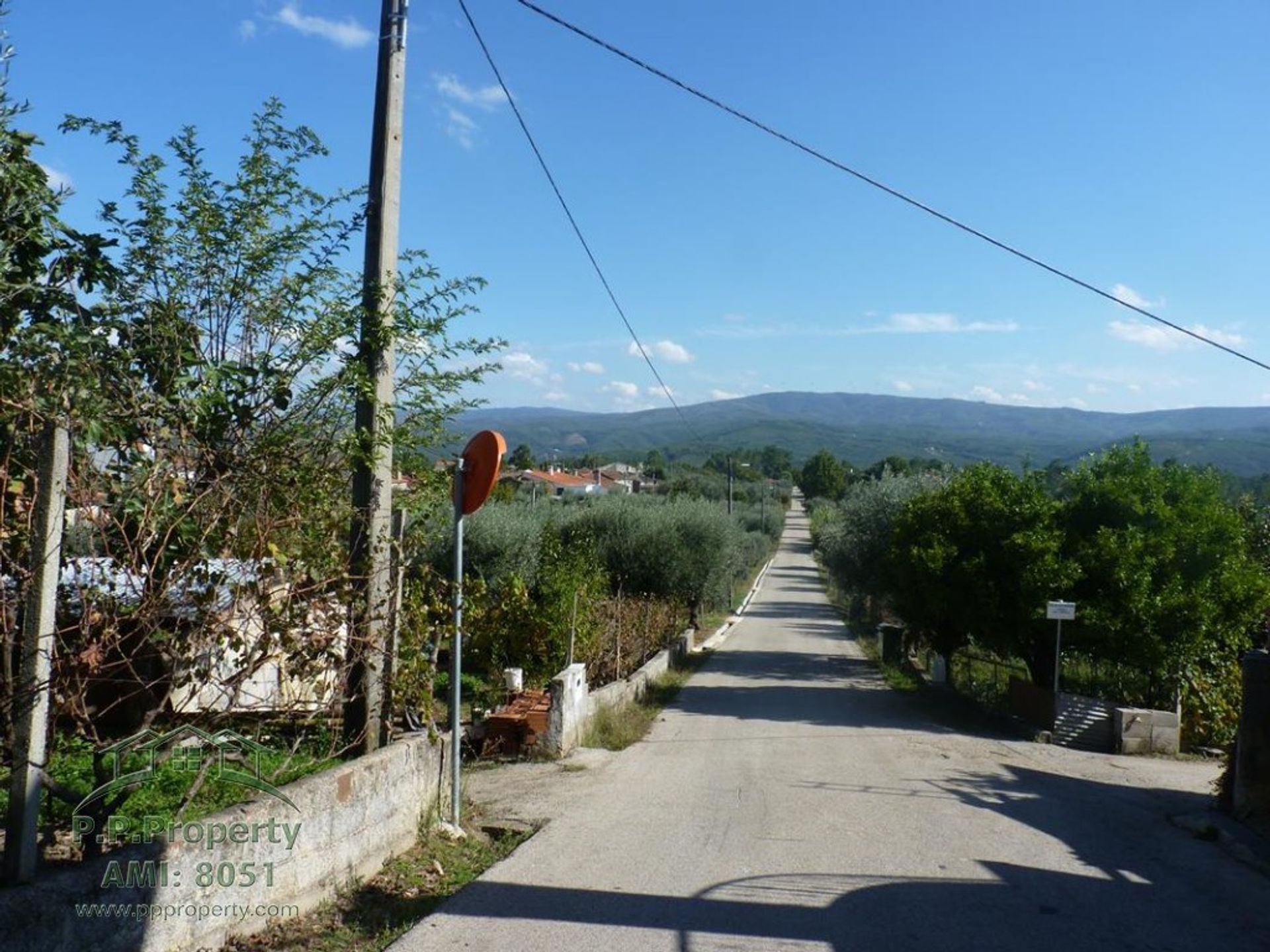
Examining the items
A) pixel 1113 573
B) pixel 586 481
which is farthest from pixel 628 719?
pixel 586 481

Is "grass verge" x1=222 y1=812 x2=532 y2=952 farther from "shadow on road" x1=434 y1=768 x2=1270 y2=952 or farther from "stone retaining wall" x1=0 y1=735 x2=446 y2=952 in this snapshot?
"shadow on road" x1=434 y1=768 x2=1270 y2=952

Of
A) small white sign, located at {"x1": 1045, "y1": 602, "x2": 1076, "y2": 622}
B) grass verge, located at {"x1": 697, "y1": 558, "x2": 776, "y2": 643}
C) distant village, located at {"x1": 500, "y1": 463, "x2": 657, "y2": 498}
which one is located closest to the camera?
small white sign, located at {"x1": 1045, "y1": 602, "x2": 1076, "y2": 622}

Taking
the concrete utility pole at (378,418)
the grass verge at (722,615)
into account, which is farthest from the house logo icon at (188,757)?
the grass verge at (722,615)

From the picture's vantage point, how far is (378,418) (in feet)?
21.3

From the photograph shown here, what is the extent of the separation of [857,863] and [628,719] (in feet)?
25.6

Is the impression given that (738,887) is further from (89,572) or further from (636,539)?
(636,539)

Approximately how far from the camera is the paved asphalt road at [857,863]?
5.16 meters

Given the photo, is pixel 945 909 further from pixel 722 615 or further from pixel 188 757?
pixel 722 615

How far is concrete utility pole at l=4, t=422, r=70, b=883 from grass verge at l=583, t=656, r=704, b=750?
8202mm

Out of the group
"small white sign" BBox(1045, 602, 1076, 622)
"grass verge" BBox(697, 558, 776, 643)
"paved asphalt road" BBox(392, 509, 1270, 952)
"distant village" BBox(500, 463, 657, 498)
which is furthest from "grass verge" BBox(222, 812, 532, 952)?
"distant village" BBox(500, 463, 657, 498)

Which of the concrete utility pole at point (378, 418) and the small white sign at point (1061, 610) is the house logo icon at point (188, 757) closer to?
the concrete utility pole at point (378, 418)

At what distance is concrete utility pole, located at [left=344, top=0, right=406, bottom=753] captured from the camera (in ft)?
20.3

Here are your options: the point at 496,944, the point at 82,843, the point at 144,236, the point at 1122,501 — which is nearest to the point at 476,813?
the point at 496,944

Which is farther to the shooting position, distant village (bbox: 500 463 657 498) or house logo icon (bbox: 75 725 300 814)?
distant village (bbox: 500 463 657 498)
